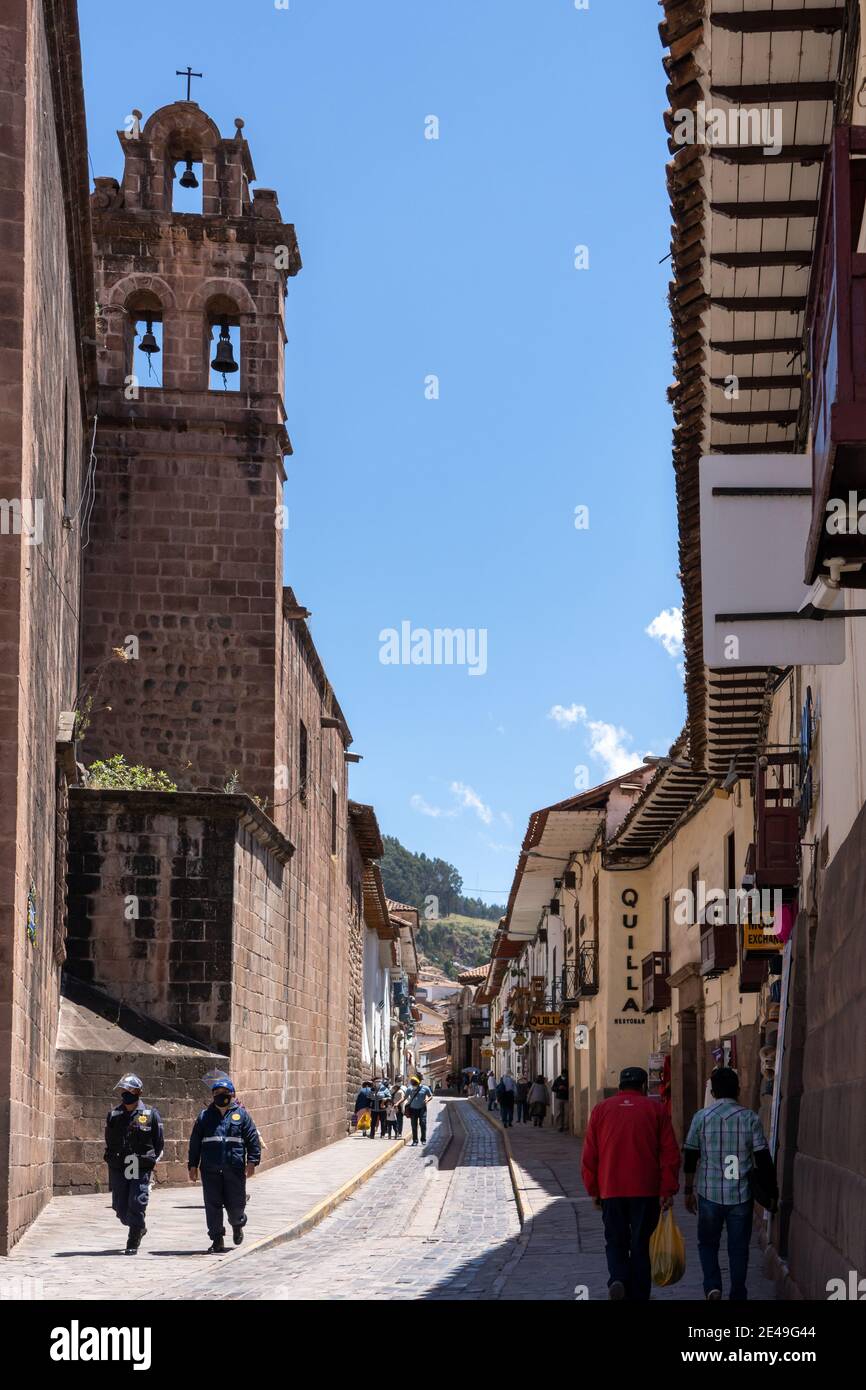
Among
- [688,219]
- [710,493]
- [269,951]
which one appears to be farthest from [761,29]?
[269,951]

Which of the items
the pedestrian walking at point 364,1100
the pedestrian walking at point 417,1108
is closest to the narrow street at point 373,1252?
the pedestrian walking at point 417,1108

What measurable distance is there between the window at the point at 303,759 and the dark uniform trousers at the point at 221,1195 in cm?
1371

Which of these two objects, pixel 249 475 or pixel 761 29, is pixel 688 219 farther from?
pixel 249 475

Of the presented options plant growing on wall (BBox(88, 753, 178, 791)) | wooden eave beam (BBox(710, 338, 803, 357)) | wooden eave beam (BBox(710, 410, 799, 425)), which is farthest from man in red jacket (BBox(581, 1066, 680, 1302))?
plant growing on wall (BBox(88, 753, 178, 791))

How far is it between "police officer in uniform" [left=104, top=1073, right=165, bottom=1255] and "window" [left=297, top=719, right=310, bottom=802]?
1386cm

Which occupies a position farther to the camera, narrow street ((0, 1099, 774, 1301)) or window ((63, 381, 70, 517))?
window ((63, 381, 70, 517))

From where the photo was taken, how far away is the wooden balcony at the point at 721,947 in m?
16.2

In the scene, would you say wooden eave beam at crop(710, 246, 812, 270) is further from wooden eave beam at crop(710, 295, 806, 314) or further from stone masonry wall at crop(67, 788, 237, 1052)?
stone masonry wall at crop(67, 788, 237, 1052)

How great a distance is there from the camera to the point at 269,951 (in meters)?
21.9

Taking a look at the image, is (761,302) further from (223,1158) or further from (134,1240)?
(134,1240)

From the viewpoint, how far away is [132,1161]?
11.7 m

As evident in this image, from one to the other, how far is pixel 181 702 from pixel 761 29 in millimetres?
17289

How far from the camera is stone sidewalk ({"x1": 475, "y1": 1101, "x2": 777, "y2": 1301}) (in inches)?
395

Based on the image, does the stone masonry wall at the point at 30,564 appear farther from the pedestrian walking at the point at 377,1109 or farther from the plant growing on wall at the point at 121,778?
the pedestrian walking at the point at 377,1109
